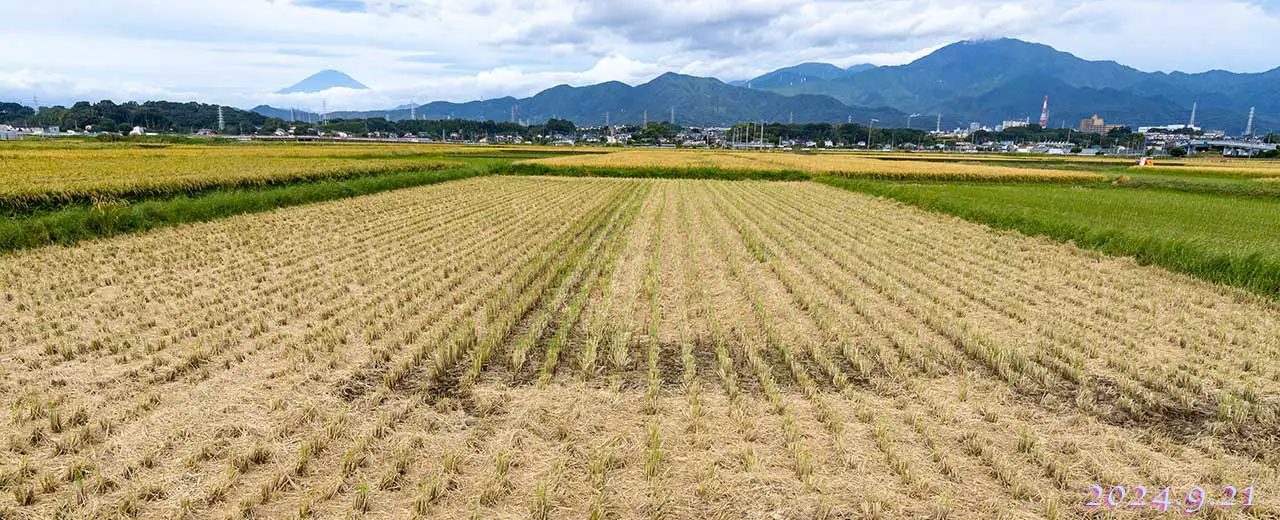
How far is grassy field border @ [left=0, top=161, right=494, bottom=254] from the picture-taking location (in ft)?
37.2

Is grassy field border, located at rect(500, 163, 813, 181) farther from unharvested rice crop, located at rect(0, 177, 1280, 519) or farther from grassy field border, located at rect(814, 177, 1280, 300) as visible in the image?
unharvested rice crop, located at rect(0, 177, 1280, 519)

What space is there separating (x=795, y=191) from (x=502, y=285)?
69.6 feet

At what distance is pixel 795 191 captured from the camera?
27953 millimetres

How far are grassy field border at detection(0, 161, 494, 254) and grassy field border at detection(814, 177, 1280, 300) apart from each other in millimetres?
20295

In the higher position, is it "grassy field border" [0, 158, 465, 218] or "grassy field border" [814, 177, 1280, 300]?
"grassy field border" [0, 158, 465, 218]

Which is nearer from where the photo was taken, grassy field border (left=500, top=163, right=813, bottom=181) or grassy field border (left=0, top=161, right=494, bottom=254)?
grassy field border (left=0, top=161, right=494, bottom=254)

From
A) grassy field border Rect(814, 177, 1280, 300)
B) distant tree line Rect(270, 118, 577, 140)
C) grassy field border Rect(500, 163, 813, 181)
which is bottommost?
grassy field border Rect(814, 177, 1280, 300)

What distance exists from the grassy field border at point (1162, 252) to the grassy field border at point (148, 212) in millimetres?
20295

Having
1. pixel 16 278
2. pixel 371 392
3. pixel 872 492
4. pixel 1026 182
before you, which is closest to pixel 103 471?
pixel 371 392

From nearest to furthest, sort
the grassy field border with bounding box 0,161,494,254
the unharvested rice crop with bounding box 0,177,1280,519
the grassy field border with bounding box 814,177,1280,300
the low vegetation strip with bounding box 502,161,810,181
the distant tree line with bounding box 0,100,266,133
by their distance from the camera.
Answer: the unharvested rice crop with bounding box 0,177,1280,519, the grassy field border with bounding box 814,177,1280,300, the grassy field border with bounding box 0,161,494,254, the low vegetation strip with bounding box 502,161,810,181, the distant tree line with bounding box 0,100,266,133

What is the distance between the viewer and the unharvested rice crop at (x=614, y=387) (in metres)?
3.83

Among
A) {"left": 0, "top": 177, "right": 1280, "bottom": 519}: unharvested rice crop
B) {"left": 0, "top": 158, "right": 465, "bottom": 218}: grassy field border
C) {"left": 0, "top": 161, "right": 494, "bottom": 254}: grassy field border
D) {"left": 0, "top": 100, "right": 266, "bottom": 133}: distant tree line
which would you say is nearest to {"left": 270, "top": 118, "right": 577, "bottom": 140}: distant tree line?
{"left": 0, "top": 100, "right": 266, "bottom": 133}: distant tree line

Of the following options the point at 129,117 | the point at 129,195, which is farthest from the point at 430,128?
the point at 129,195

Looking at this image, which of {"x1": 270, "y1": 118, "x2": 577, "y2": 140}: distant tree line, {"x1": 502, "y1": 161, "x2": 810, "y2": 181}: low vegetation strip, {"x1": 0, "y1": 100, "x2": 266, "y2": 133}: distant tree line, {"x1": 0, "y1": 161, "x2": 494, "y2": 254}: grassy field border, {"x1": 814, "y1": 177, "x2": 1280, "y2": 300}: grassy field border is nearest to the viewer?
→ {"x1": 814, "y1": 177, "x2": 1280, "y2": 300}: grassy field border
